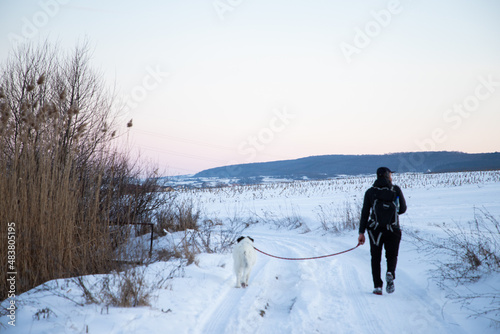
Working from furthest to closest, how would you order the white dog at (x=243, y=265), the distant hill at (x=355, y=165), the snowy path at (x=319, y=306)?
the distant hill at (x=355, y=165) < the white dog at (x=243, y=265) < the snowy path at (x=319, y=306)

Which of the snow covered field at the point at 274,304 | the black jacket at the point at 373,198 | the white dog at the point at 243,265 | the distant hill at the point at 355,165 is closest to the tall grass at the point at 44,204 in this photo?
the snow covered field at the point at 274,304

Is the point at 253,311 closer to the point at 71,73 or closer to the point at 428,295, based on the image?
the point at 428,295

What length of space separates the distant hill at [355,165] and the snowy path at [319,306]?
356 feet

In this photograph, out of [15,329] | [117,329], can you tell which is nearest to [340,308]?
[117,329]

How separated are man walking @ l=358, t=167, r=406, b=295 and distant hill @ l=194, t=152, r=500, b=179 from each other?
10881 centimetres

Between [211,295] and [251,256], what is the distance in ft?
3.85

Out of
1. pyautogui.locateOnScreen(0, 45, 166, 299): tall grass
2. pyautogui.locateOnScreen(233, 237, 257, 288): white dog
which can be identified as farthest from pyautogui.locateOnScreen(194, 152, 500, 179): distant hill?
pyautogui.locateOnScreen(0, 45, 166, 299): tall grass

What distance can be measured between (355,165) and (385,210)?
148m

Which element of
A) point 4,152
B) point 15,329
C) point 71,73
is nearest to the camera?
point 15,329

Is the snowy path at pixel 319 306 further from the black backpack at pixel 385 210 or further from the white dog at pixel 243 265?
the black backpack at pixel 385 210

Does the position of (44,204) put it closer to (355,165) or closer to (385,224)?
(385,224)

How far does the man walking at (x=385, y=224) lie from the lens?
541 centimetres

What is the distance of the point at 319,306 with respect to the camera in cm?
470

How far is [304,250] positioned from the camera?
393 inches
